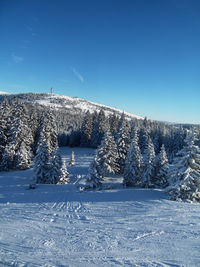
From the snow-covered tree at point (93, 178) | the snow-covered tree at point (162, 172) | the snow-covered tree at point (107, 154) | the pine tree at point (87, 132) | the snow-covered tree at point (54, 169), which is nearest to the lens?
the snow-covered tree at point (93, 178)

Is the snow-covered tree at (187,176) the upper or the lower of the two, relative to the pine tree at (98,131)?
lower

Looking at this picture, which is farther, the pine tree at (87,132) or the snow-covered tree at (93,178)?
the pine tree at (87,132)

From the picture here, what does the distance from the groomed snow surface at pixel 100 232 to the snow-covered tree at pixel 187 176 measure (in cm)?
136

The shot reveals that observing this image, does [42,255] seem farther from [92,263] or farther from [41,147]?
[41,147]

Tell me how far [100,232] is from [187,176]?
28.9ft

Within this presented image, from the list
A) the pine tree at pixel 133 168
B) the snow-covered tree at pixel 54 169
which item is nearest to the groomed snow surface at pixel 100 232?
the pine tree at pixel 133 168

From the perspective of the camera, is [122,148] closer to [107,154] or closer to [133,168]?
[107,154]

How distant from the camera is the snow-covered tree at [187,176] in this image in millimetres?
13148

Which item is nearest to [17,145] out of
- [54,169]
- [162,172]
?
[54,169]

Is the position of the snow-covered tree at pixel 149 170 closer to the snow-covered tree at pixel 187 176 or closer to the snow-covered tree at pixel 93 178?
the snow-covered tree at pixel 93 178

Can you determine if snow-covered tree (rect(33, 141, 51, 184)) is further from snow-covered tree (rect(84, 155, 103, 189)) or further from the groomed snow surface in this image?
the groomed snow surface

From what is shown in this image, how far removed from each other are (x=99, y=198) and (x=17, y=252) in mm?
8535

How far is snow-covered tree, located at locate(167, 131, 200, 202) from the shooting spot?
1315 cm

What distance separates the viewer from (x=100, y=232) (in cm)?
802
